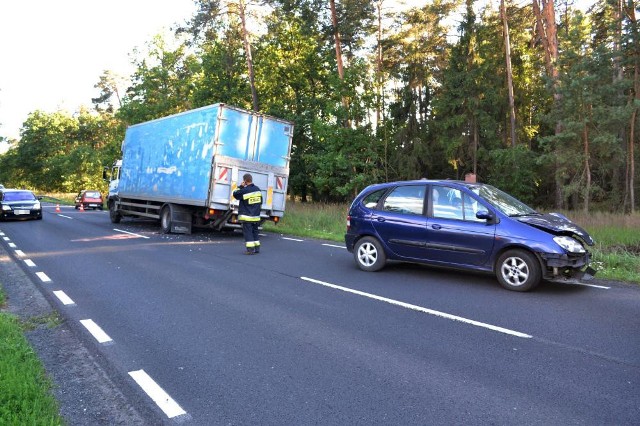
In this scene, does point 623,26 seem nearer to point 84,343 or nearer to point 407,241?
point 407,241

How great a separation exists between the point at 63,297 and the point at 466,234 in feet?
20.4

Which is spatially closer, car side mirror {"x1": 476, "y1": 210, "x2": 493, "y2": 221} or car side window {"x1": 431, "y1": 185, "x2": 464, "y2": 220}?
car side mirror {"x1": 476, "y1": 210, "x2": 493, "y2": 221}

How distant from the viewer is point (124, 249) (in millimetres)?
11609

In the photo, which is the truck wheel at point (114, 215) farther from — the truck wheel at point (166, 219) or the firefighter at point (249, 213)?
the firefighter at point (249, 213)

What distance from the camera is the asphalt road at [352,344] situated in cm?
338

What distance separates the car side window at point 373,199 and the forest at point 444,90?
44.5ft

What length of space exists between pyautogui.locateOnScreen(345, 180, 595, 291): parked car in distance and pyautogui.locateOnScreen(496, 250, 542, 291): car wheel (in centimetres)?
1

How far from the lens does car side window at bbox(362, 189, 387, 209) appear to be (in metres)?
8.63

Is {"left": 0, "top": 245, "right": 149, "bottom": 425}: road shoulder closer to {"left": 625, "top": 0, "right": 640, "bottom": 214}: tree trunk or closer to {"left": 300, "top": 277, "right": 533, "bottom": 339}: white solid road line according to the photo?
{"left": 300, "top": 277, "right": 533, "bottom": 339}: white solid road line

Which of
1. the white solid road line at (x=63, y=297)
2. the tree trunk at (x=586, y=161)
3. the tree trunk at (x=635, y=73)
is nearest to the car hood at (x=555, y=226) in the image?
the white solid road line at (x=63, y=297)

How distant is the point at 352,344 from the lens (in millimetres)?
4711

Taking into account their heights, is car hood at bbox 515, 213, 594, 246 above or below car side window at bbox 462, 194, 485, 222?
below

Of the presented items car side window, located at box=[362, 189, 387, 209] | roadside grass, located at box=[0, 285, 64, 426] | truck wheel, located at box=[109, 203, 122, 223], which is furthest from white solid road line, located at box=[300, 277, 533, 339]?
truck wheel, located at box=[109, 203, 122, 223]

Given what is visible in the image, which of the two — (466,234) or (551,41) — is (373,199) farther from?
(551,41)
